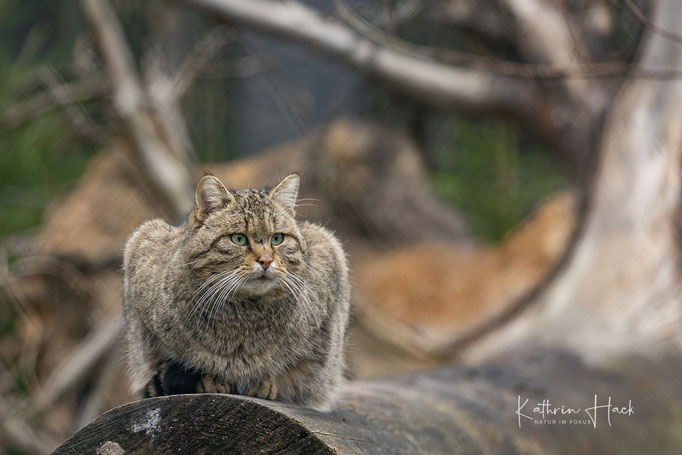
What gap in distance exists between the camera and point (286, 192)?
278 cm

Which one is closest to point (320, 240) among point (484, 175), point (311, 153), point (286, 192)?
Answer: point (286, 192)

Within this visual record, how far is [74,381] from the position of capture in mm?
7242

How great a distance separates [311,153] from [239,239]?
469cm

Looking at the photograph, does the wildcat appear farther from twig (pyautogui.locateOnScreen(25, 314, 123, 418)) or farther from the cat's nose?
twig (pyautogui.locateOnScreen(25, 314, 123, 418))

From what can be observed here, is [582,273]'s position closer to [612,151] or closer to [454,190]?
[612,151]

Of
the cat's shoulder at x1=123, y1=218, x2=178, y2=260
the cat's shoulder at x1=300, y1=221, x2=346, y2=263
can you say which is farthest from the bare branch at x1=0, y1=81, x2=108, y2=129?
the cat's shoulder at x1=300, y1=221, x2=346, y2=263

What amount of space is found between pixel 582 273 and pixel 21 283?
16.3 ft

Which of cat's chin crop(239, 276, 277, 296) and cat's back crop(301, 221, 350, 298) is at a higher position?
Result: cat's back crop(301, 221, 350, 298)

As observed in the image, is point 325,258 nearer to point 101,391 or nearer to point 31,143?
point 101,391

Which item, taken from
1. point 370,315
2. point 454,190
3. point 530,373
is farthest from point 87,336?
point 530,373

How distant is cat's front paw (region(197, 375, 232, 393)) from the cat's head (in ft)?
0.94

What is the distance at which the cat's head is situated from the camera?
253 centimetres
